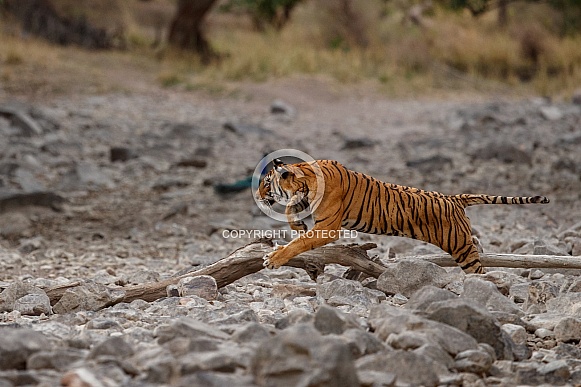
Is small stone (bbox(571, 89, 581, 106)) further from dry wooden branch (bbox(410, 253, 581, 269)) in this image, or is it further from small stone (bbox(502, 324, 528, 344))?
small stone (bbox(502, 324, 528, 344))

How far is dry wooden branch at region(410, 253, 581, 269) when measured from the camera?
444cm

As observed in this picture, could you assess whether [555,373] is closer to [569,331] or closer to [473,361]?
[473,361]

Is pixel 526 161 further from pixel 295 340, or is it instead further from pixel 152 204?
pixel 295 340

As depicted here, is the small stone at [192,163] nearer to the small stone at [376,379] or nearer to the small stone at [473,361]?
the small stone at [473,361]

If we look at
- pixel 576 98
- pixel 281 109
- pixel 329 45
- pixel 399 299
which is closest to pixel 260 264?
pixel 399 299

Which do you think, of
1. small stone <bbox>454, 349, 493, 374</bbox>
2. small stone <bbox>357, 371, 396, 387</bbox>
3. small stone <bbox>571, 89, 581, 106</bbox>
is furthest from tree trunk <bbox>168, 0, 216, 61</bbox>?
small stone <bbox>357, 371, 396, 387</bbox>

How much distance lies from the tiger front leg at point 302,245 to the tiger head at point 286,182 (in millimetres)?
183

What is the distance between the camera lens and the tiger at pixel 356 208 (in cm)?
396

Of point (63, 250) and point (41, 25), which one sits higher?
point (41, 25)

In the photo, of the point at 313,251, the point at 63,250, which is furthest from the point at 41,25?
the point at 313,251

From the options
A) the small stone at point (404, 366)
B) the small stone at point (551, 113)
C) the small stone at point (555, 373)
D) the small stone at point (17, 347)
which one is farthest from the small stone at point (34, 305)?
the small stone at point (551, 113)

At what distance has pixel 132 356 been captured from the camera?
293cm

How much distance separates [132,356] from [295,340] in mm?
630

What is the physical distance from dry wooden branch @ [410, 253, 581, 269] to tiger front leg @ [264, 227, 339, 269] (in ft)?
2.35
